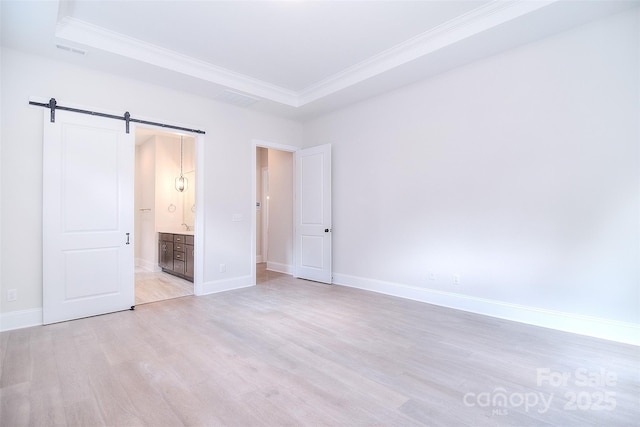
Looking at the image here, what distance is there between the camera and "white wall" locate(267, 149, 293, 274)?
644 centimetres

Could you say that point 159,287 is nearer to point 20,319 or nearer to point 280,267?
point 20,319

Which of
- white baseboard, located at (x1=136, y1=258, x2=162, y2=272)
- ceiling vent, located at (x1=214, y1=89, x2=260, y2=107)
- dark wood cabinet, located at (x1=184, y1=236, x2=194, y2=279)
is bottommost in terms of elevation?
white baseboard, located at (x1=136, y1=258, x2=162, y2=272)

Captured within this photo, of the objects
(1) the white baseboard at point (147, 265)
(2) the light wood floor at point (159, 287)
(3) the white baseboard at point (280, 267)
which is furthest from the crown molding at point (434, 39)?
(1) the white baseboard at point (147, 265)

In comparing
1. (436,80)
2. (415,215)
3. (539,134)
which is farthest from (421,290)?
(436,80)

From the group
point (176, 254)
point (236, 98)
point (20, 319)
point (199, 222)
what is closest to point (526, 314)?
point (199, 222)

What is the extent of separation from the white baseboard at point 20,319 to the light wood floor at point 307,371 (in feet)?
0.42

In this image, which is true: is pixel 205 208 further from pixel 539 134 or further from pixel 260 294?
pixel 539 134

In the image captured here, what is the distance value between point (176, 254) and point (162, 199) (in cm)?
169

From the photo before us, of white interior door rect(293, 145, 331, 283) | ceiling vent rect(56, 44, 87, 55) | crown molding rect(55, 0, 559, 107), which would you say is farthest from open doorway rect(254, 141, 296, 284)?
ceiling vent rect(56, 44, 87, 55)

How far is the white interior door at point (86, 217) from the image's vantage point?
11.4 feet

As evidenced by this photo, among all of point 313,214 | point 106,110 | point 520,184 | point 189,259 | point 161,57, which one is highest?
point 161,57

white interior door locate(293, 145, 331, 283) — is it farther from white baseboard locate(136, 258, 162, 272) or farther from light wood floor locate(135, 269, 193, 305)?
white baseboard locate(136, 258, 162, 272)

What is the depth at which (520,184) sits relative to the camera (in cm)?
344

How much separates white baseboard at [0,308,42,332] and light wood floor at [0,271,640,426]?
0.42 ft
